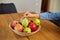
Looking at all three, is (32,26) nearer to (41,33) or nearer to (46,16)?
(41,33)

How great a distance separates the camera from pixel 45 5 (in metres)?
3.93

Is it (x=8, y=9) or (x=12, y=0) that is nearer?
(x=8, y=9)

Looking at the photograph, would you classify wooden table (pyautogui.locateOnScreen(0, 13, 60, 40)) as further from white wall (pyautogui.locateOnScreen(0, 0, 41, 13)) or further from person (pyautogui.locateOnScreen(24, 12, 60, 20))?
white wall (pyautogui.locateOnScreen(0, 0, 41, 13))

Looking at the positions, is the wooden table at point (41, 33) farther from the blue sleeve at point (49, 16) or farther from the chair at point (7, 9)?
the chair at point (7, 9)

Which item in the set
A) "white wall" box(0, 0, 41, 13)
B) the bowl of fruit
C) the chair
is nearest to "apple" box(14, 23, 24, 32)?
the bowl of fruit

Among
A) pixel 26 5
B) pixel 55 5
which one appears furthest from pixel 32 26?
pixel 55 5

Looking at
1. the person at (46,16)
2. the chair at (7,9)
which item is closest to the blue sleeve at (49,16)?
the person at (46,16)

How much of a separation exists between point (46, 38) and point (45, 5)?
2.78 meters

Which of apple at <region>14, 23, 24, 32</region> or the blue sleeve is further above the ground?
apple at <region>14, 23, 24, 32</region>

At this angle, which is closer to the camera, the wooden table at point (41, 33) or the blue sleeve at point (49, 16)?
the wooden table at point (41, 33)

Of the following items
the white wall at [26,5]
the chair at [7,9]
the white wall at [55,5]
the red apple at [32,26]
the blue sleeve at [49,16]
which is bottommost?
the white wall at [55,5]

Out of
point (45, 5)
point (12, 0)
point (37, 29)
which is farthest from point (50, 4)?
point (37, 29)

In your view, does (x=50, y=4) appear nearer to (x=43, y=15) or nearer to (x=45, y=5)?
(x=45, y=5)

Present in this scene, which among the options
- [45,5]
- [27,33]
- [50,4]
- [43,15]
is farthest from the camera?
[45,5]
